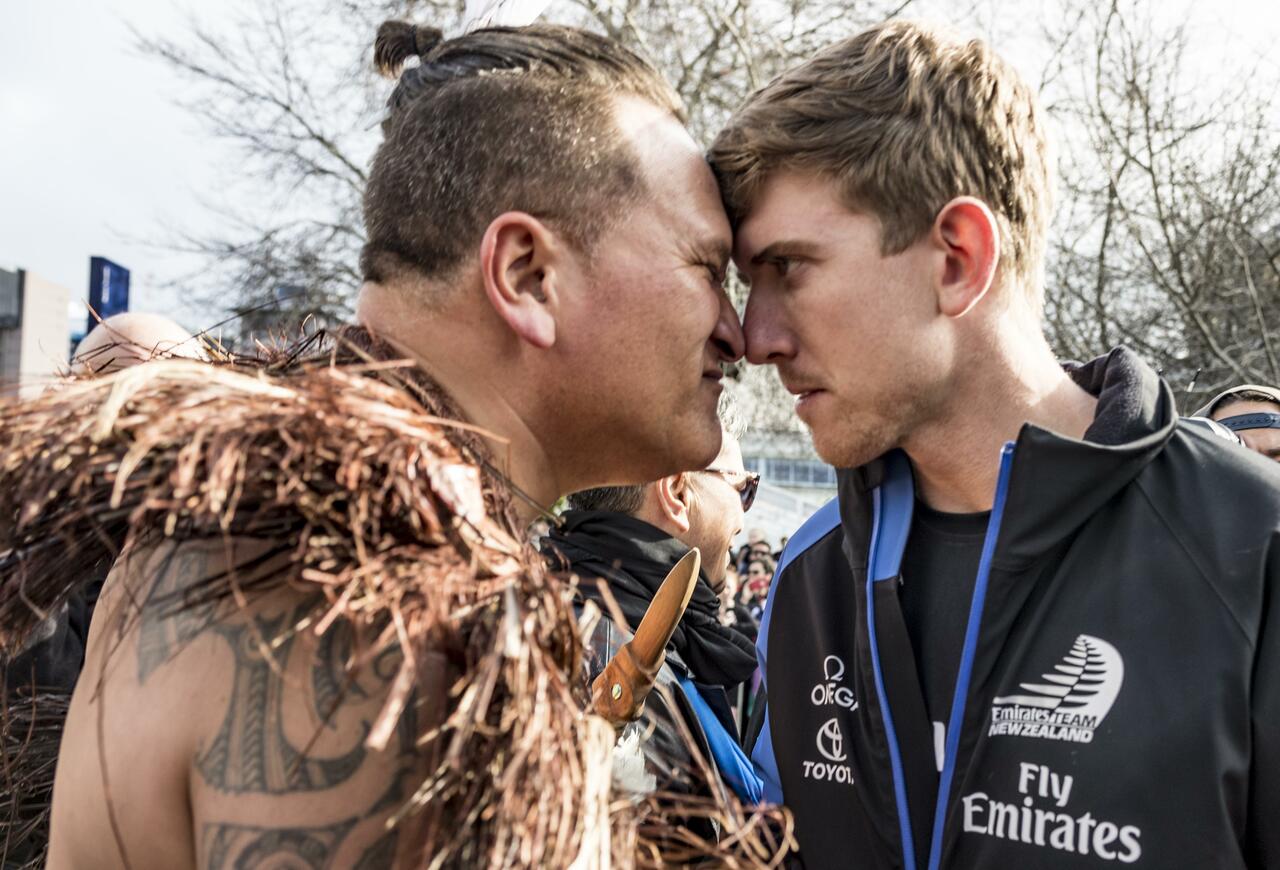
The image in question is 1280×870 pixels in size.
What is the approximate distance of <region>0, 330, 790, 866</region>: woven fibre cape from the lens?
1.26m

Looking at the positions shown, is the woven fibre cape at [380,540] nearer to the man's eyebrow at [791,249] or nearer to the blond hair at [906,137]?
the man's eyebrow at [791,249]

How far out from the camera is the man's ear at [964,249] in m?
2.36

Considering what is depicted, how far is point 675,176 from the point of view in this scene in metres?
2.20

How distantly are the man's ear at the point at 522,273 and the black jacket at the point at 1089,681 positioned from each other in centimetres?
89

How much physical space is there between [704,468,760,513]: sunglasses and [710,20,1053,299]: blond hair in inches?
58.1

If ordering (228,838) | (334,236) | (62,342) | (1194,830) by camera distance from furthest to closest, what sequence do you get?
1. (62,342)
2. (334,236)
3. (1194,830)
4. (228,838)

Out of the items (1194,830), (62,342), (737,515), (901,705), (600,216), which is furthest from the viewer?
(62,342)

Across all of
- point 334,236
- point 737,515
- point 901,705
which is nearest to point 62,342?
point 334,236

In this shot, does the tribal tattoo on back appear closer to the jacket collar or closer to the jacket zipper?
the jacket zipper

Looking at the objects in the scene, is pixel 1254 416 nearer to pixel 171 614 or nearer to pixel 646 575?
pixel 646 575

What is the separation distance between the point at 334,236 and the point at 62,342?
12.5m

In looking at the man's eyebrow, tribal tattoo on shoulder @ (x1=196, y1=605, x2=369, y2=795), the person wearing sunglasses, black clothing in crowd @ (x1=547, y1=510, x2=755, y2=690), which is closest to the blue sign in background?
the person wearing sunglasses

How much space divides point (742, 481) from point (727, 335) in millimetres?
1740

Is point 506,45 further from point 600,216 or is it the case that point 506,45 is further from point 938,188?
point 938,188
